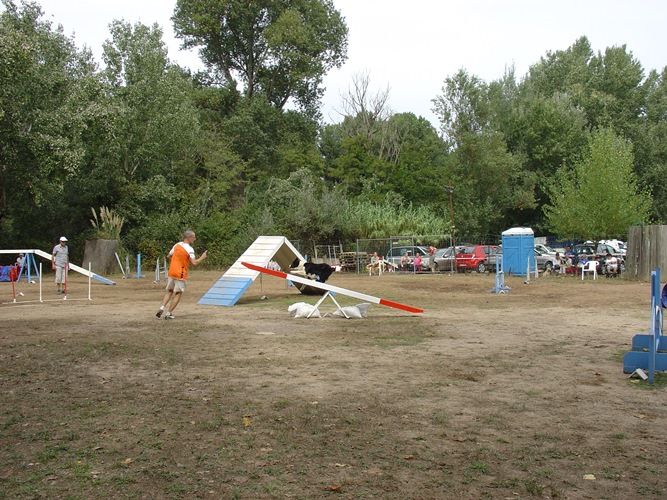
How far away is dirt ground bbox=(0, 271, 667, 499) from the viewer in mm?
4535

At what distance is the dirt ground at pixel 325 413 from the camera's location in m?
4.54

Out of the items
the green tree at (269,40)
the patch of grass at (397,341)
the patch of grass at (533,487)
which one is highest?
the green tree at (269,40)

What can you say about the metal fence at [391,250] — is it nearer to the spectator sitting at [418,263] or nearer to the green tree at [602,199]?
the spectator sitting at [418,263]

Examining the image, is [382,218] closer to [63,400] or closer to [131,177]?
[131,177]

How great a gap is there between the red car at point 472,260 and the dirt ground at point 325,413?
75.0ft

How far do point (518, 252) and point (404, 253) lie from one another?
324 inches

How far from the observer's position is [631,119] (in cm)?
6288

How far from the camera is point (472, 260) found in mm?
35406

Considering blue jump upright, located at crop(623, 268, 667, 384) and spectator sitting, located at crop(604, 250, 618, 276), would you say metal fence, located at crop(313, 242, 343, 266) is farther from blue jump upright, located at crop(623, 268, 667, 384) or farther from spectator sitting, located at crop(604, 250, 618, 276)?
blue jump upright, located at crop(623, 268, 667, 384)

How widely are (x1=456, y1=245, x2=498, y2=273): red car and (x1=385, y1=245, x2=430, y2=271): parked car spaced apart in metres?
1.70

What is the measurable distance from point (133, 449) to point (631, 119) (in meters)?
65.7

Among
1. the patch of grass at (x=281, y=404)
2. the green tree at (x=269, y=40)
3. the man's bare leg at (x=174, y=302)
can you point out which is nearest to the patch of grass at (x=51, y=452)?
the patch of grass at (x=281, y=404)

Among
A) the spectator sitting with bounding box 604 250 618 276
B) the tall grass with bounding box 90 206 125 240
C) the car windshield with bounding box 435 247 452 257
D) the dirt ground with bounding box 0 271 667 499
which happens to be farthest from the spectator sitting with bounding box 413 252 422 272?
the dirt ground with bounding box 0 271 667 499

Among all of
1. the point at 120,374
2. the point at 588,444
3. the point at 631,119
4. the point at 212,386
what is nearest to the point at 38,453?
the point at 212,386
